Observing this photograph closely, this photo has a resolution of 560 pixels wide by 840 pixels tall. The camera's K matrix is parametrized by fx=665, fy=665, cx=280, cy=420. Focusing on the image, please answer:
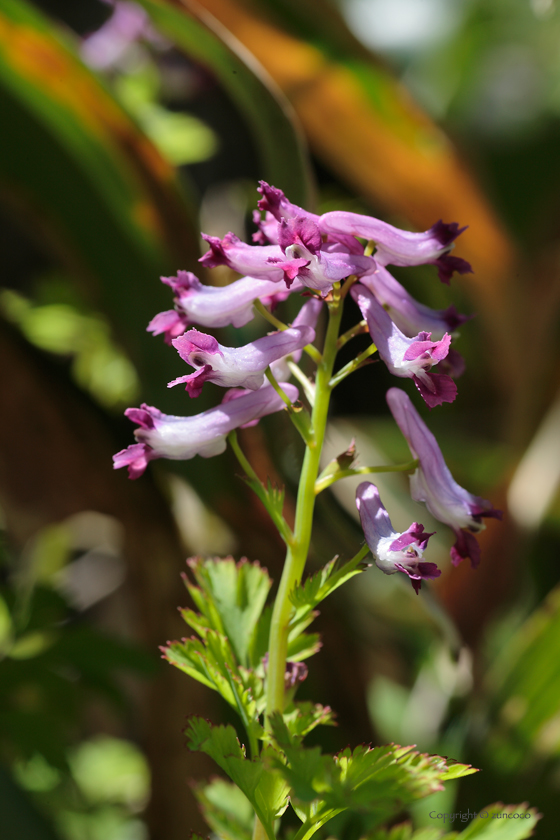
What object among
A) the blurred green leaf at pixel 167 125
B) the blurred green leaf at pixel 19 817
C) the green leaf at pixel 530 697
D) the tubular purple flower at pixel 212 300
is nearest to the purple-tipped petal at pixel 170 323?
the tubular purple flower at pixel 212 300

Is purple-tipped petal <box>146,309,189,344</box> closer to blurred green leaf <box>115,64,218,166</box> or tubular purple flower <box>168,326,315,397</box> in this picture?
tubular purple flower <box>168,326,315,397</box>

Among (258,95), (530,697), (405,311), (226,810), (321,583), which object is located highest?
(258,95)

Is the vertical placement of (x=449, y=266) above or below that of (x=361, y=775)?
above

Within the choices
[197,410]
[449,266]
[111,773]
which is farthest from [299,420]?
[111,773]

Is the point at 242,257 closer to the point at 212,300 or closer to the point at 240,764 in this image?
the point at 212,300

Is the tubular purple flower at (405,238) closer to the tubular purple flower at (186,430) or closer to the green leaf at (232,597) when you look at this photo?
the tubular purple flower at (186,430)

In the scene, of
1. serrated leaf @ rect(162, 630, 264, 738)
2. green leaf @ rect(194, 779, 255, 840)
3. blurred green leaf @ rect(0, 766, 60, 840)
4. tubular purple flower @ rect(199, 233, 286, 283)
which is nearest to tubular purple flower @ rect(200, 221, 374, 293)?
tubular purple flower @ rect(199, 233, 286, 283)

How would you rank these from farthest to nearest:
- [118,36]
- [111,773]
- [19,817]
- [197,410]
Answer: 1. [118,36]
2. [111,773]
3. [197,410]
4. [19,817]
